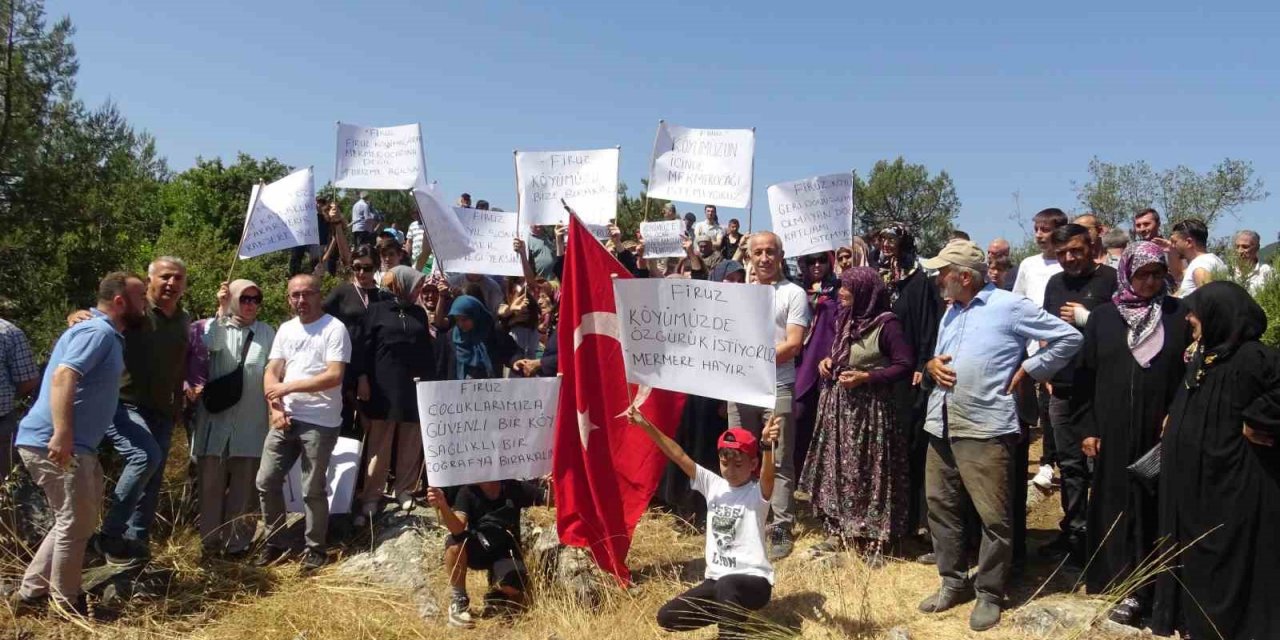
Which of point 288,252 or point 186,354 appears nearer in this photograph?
point 186,354

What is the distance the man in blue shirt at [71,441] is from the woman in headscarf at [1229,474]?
6.21m

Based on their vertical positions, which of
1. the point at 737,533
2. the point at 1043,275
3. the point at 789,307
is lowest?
the point at 737,533

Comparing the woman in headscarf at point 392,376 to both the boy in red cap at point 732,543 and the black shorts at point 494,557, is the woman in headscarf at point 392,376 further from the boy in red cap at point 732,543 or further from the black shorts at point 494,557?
the boy in red cap at point 732,543

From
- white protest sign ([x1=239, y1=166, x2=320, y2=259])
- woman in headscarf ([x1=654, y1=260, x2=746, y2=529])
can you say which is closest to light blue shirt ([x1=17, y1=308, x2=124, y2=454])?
white protest sign ([x1=239, y1=166, x2=320, y2=259])

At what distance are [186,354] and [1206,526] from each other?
21.7 ft

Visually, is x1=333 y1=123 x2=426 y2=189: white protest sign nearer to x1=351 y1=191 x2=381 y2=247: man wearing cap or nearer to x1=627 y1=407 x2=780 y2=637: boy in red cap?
x1=351 y1=191 x2=381 y2=247: man wearing cap

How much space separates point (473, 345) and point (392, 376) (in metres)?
0.69

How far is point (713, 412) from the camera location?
7230 mm

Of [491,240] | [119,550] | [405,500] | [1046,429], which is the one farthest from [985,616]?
[119,550]

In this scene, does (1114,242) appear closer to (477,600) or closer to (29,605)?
(477,600)

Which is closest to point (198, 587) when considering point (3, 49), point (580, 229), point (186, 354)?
point (186, 354)

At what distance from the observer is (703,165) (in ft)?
31.2

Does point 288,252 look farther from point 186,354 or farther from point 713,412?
point 713,412

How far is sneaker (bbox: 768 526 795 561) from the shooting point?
6422 millimetres
